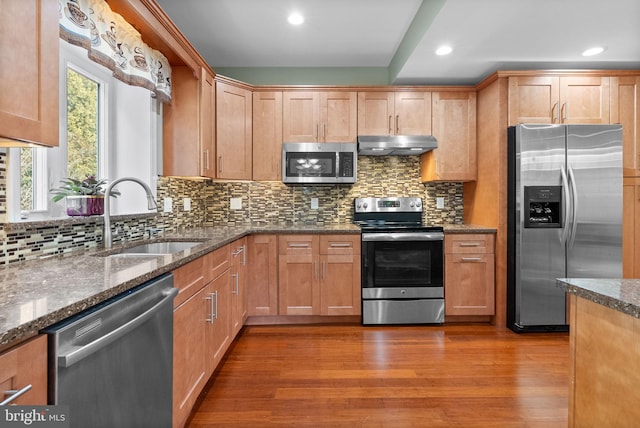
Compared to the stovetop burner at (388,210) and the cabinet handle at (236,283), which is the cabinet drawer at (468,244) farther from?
the cabinet handle at (236,283)

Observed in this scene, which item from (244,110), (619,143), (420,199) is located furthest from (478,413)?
(244,110)

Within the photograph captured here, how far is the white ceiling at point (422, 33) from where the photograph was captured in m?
2.28

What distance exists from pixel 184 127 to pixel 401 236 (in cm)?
208

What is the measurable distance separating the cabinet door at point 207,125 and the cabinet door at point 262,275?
73 cm

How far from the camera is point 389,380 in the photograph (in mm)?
2227

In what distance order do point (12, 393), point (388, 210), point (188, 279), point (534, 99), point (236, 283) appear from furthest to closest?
point (388, 210)
point (534, 99)
point (236, 283)
point (188, 279)
point (12, 393)

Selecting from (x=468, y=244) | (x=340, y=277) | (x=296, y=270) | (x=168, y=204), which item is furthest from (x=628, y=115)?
(x=168, y=204)

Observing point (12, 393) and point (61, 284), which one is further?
point (61, 284)

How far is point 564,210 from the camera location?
2.95 metres

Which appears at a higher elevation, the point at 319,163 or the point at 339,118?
the point at 339,118

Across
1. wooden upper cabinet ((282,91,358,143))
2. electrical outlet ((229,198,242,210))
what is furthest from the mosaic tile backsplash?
wooden upper cabinet ((282,91,358,143))

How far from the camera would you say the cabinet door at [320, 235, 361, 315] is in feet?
10.6

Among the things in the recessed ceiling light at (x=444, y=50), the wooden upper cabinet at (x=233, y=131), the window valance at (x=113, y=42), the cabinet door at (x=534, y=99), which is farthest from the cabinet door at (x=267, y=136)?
the cabinet door at (x=534, y=99)

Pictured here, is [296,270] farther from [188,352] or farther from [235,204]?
[188,352]
